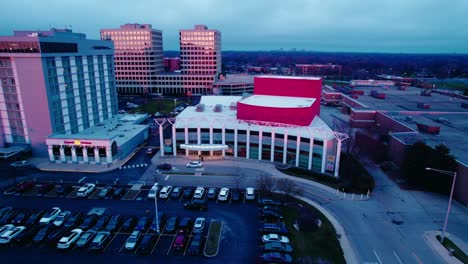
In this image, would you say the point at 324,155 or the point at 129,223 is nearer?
the point at 129,223

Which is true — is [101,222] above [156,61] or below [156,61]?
below

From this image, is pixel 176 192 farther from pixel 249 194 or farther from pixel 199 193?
pixel 249 194

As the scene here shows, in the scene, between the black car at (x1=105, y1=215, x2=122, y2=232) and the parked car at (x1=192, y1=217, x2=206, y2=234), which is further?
the black car at (x1=105, y1=215, x2=122, y2=232)

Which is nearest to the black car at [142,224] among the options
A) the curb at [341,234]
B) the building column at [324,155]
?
the curb at [341,234]

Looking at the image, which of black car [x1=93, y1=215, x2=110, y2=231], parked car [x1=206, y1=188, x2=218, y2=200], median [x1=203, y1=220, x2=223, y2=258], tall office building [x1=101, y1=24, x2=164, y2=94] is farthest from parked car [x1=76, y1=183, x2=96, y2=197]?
tall office building [x1=101, y1=24, x2=164, y2=94]

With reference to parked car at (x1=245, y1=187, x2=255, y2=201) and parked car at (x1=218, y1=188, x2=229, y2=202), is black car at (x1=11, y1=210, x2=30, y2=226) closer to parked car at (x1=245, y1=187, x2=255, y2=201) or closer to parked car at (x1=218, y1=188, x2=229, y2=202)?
parked car at (x1=218, y1=188, x2=229, y2=202)

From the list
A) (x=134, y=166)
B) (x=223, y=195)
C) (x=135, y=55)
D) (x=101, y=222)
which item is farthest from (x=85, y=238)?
(x=135, y=55)
